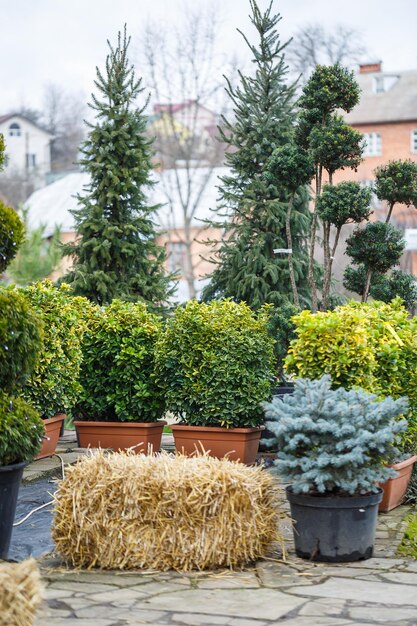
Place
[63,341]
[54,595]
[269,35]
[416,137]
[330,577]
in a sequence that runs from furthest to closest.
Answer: [416,137] < [269,35] < [63,341] < [330,577] < [54,595]

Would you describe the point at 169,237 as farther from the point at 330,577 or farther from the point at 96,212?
the point at 330,577

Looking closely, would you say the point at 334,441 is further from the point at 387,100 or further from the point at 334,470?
the point at 387,100

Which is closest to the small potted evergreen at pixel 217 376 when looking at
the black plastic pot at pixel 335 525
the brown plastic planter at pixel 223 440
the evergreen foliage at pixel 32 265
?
the brown plastic planter at pixel 223 440

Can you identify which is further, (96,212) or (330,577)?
(96,212)

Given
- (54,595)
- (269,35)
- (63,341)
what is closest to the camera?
(54,595)

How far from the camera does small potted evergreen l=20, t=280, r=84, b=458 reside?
8.25m

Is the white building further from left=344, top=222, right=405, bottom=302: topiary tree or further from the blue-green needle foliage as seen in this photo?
the blue-green needle foliage

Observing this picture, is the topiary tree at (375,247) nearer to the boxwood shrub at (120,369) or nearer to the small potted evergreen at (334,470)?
the boxwood shrub at (120,369)

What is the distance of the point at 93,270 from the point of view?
1247 cm

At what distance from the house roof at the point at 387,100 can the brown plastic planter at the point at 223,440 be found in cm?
3739

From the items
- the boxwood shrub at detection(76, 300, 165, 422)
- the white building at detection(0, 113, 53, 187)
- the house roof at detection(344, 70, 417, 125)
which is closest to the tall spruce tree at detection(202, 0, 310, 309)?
the boxwood shrub at detection(76, 300, 165, 422)

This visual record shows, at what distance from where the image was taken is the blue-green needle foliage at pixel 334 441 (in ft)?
17.7

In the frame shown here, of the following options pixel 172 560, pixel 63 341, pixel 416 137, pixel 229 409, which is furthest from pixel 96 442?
pixel 416 137

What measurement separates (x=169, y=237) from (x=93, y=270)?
23.0m
